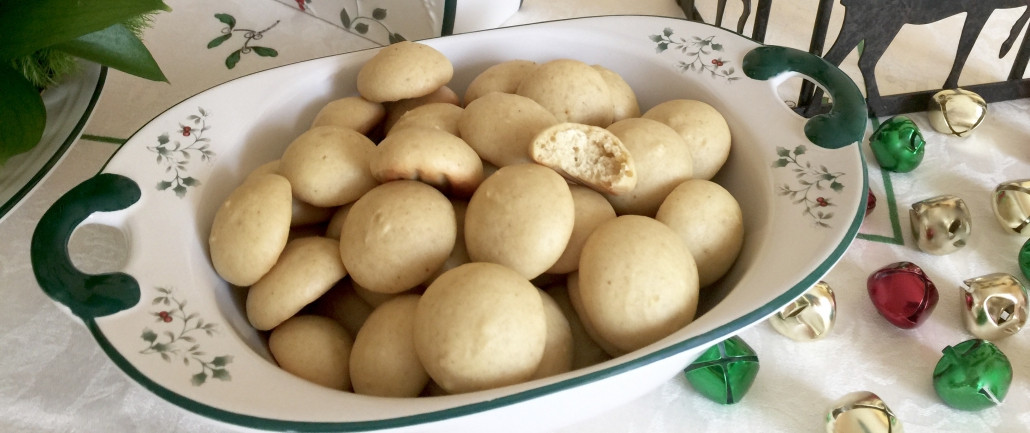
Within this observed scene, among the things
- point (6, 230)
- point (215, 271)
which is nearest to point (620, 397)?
point (215, 271)

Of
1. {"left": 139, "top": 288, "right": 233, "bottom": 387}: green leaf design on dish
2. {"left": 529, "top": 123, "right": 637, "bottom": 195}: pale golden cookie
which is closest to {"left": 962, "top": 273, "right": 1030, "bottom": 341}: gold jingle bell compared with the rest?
{"left": 529, "top": 123, "right": 637, "bottom": 195}: pale golden cookie

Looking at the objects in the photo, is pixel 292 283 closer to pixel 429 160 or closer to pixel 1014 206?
pixel 429 160

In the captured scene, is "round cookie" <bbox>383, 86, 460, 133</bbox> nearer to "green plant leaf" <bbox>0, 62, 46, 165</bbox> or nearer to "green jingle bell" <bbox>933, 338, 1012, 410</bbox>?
"green plant leaf" <bbox>0, 62, 46, 165</bbox>

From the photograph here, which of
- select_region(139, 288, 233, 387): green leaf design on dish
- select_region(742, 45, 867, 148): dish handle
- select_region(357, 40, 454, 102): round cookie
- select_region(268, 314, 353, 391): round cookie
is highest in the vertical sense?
select_region(742, 45, 867, 148): dish handle

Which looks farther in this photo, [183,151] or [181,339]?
[183,151]

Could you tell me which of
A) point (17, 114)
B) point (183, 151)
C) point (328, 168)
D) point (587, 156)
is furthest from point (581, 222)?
point (17, 114)

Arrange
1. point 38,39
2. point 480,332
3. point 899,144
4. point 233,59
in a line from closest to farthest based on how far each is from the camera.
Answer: point 480,332 < point 38,39 < point 899,144 < point 233,59

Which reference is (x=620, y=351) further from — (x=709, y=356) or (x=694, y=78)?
(x=694, y=78)
